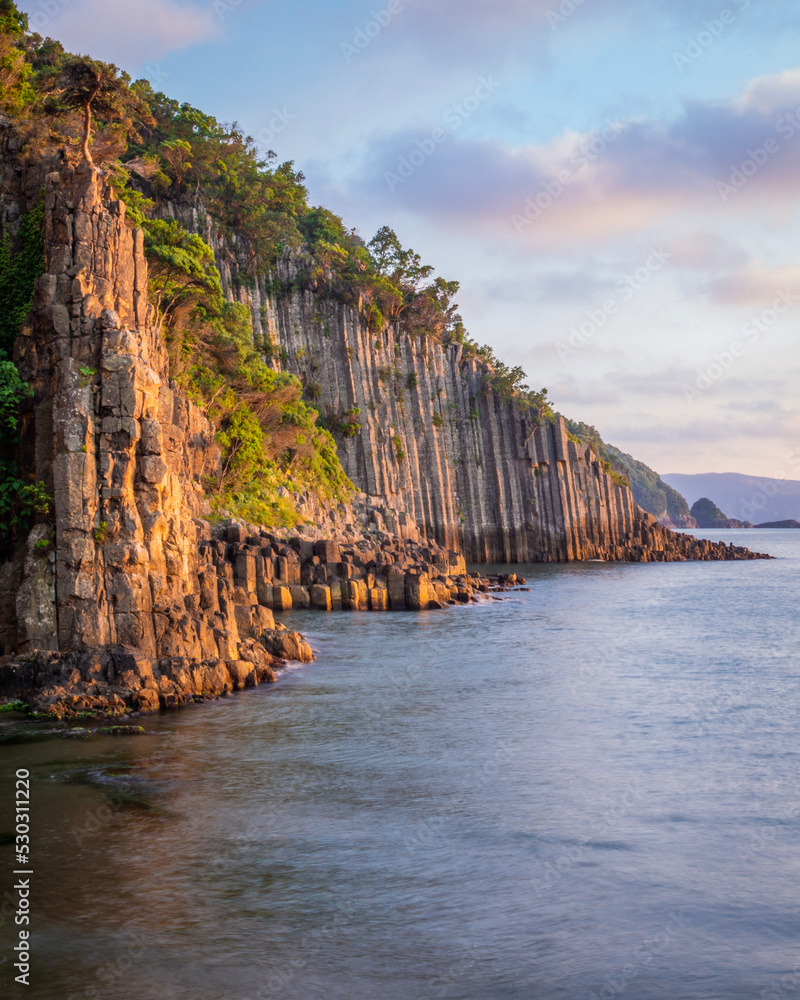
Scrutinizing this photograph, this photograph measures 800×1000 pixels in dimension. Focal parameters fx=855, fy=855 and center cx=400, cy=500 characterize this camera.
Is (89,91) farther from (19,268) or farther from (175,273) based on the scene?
(175,273)

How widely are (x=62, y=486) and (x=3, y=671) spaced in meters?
4.92

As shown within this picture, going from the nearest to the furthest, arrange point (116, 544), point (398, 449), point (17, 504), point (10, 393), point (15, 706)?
point (15, 706) < point (116, 544) < point (17, 504) < point (10, 393) < point (398, 449)

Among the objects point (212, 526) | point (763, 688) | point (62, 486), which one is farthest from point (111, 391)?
point (212, 526)

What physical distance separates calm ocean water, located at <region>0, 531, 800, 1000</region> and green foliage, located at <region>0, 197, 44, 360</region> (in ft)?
45.1

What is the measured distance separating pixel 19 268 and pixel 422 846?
23925 mm

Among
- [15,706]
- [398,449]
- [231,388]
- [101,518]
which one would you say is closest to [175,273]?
[231,388]


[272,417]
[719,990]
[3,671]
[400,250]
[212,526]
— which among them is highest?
[400,250]

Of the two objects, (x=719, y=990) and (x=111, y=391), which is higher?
(x=111, y=391)

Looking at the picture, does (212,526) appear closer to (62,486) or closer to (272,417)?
(272,417)

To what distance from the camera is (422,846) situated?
14.1 metres

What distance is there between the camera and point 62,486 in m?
22.7

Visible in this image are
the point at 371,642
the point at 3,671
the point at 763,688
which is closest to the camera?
the point at 3,671

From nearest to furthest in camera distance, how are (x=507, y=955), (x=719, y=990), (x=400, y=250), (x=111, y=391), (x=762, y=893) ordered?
(x=719, y=990) → (x=507, y=955) → (x=762, y=893) → (x=111, y=391) → (x=400, y=250)

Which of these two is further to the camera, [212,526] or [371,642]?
[212,526]
